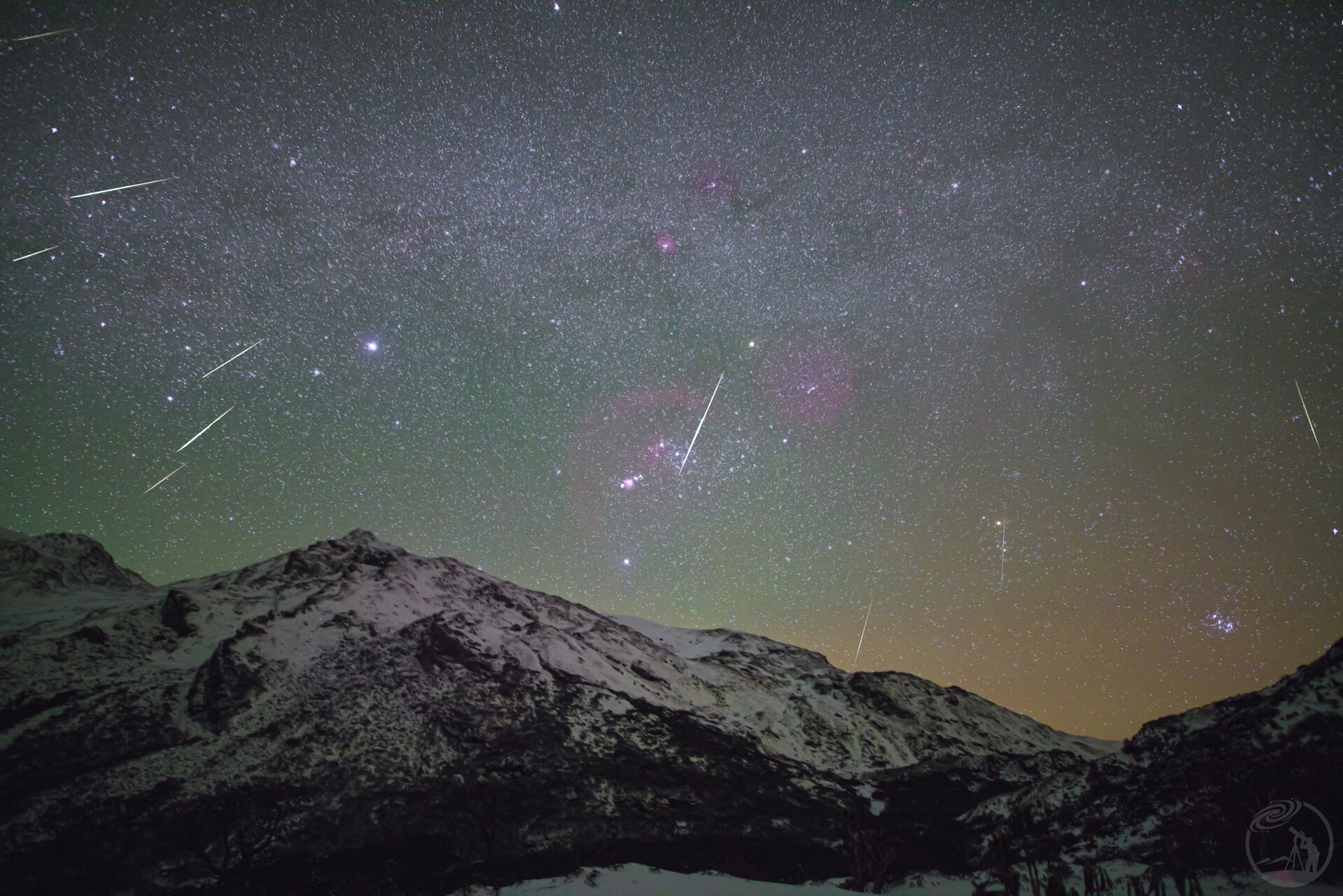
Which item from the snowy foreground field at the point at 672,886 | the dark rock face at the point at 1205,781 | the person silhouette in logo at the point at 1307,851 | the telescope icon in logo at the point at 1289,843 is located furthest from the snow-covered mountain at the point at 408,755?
the person silhouette in logo at the point at 1307,851

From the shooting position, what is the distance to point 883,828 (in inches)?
1266

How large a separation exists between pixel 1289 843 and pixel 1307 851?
40.5 inches

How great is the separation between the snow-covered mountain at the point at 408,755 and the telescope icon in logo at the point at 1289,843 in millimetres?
4288

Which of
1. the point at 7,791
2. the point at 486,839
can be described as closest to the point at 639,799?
the point at 486,839

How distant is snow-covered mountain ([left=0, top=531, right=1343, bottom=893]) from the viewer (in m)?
22.6

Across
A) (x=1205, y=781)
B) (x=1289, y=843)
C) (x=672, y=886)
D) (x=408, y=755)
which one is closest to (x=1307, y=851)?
(x=1289, y=843)

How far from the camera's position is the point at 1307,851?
16641 millimetres

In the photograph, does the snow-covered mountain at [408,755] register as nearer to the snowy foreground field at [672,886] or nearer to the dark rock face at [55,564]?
the dark rock face at [55,564]

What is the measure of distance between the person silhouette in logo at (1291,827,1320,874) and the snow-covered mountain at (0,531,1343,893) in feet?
16.7

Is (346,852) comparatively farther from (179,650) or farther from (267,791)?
(179,650)

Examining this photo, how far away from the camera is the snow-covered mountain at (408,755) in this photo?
2264 cm

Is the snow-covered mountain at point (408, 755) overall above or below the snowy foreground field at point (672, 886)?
above

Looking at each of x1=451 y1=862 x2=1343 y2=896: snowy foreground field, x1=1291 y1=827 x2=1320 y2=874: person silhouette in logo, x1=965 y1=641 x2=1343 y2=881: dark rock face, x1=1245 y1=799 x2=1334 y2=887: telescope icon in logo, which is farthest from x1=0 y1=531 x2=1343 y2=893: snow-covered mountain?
x1=1291 y1=827 x2=1320 y2=874: person silhouette in logo

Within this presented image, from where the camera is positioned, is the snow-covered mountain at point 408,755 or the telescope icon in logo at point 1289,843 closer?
the telescope icon in logo at point 1289,843
